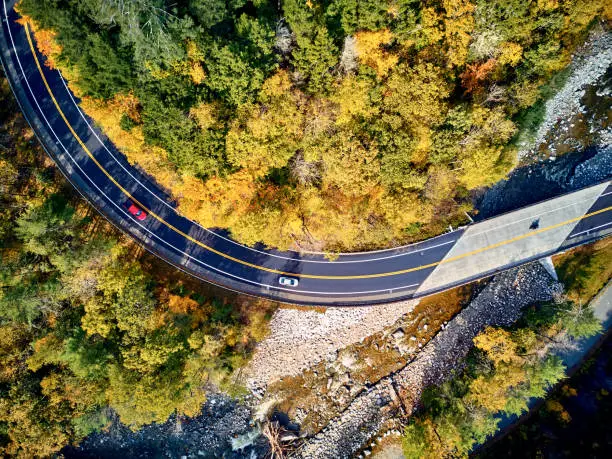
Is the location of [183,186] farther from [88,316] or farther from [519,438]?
[519,438]

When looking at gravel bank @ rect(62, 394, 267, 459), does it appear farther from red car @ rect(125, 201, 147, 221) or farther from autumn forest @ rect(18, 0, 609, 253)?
red car @ rect(125, 201, 147, 221)

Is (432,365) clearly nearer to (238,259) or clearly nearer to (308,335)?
(308,335)

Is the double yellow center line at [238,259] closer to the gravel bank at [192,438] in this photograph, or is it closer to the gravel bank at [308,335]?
the gravel bank at [308,335]

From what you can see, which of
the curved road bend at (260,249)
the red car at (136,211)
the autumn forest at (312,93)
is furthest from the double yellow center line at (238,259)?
the autumn forest at (312,93)

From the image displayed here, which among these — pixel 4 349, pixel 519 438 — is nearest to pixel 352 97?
pixel 4 349

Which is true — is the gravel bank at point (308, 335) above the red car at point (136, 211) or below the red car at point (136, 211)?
below

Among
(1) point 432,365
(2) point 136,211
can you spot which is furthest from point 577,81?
(2) point 136,211
